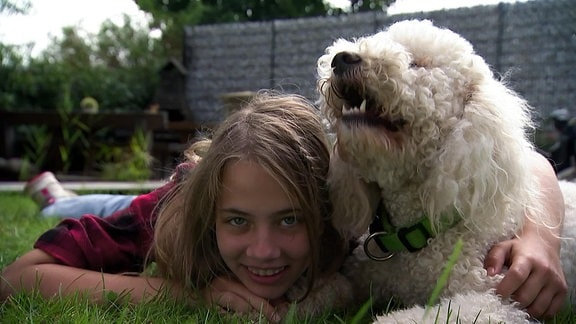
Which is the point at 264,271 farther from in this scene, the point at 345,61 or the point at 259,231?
the point at 345,61

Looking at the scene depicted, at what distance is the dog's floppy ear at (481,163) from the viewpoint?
4.95 feet

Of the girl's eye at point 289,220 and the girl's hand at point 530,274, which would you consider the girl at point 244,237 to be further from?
the girl's hand at point 530,274

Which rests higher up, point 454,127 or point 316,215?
point 454,127

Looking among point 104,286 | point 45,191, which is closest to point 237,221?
point 104,286

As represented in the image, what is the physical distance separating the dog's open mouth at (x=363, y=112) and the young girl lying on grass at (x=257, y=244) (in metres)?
0.26

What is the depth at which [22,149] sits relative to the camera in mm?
8234

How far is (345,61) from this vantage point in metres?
1.58

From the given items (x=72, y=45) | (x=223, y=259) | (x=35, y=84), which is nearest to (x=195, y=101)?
(x=35, y=84)

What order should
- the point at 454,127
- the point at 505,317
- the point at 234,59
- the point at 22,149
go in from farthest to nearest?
1. the point at 234,59
2. the point at 22,149
3. the point at 454,127
4. the point at 505,317

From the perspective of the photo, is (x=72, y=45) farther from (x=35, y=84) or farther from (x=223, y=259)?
(x=223, y=259)

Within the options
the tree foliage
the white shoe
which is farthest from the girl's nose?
the tree foliage

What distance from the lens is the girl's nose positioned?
167cm

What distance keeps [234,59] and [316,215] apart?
841 centimetres

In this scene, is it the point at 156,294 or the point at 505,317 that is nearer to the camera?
the point at 505,317
